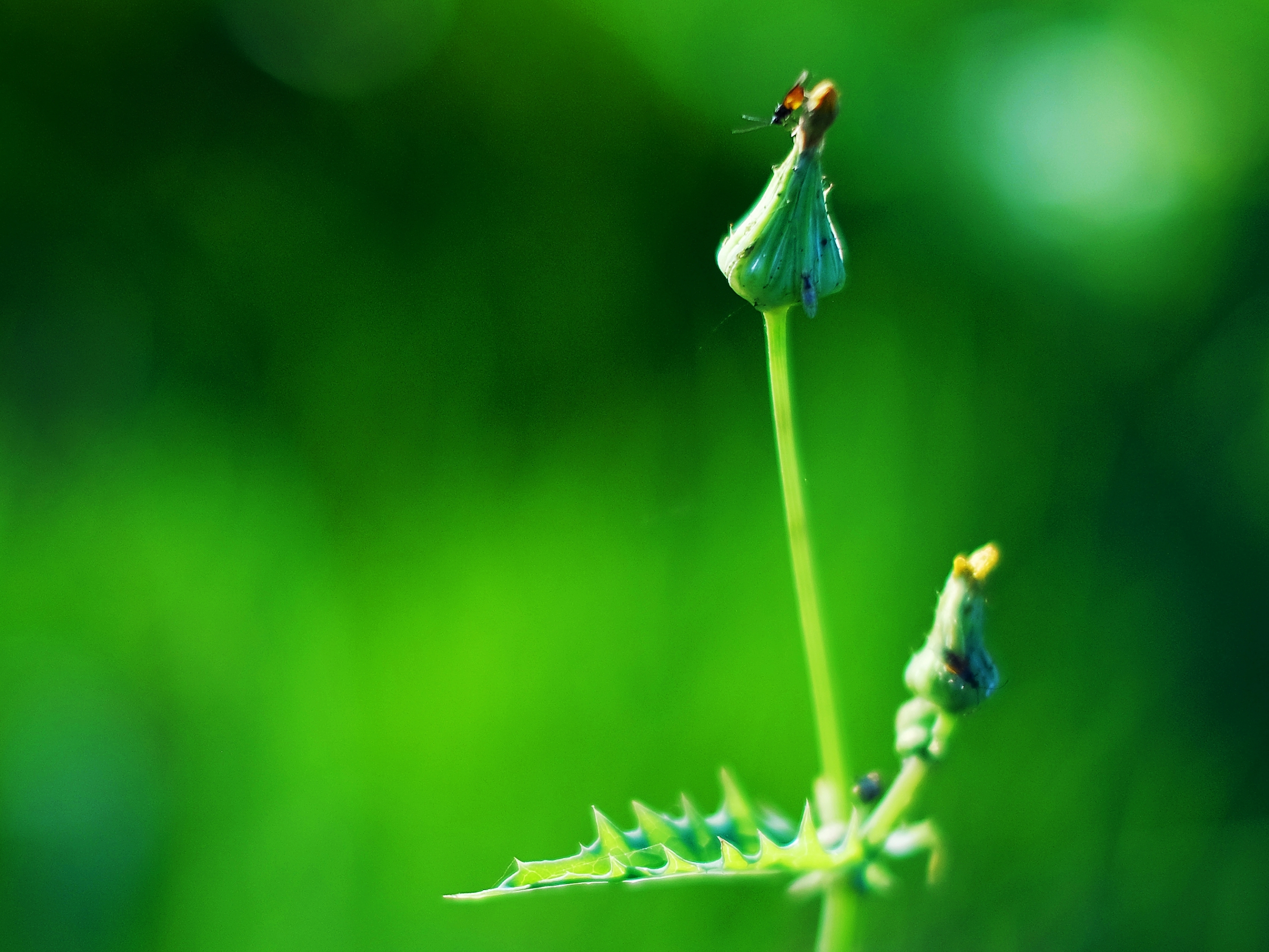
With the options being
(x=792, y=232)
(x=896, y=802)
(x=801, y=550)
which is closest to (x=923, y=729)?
(x=896, y=802)

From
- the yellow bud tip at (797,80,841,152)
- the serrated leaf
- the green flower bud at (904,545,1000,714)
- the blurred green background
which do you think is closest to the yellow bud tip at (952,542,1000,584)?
the green flower bud at (904,545,1000,714)

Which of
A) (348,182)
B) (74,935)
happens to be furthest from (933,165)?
(74,935)

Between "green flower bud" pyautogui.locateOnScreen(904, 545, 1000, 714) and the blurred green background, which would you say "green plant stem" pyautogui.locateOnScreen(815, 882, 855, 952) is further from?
the blurred green background

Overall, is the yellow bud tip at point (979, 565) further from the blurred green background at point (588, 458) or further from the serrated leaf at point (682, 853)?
the blurred green background at point (588, 458)

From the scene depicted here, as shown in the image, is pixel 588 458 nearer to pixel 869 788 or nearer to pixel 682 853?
pixel 869 788

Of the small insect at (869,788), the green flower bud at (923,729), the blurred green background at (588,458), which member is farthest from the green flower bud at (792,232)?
the blurred green background at (588,458)

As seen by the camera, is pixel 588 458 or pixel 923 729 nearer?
pixel 923 729
